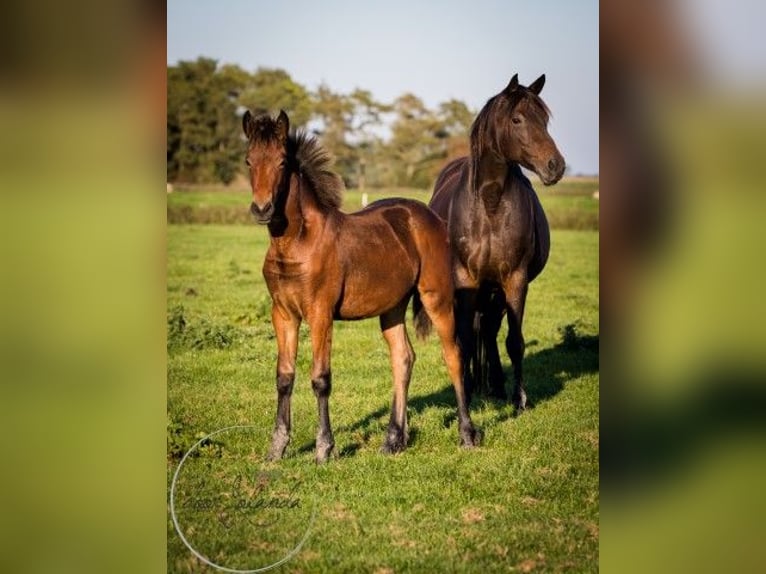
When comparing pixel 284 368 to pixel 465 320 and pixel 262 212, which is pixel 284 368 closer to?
pixel 262 212

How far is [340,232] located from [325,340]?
2.28ft

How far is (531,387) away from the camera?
788 cm

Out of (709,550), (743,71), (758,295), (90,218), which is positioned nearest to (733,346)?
(758,295)

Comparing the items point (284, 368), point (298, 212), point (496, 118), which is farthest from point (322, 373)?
point (496, 118)

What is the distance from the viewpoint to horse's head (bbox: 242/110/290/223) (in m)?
4.68

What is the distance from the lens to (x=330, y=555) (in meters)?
4.25

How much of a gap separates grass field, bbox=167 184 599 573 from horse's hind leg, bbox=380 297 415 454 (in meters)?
0.15

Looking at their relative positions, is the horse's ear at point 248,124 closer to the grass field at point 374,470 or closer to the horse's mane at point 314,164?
the horse's mane at point 314,164

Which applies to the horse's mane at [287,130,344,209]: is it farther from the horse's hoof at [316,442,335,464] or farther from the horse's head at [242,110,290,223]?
the horse's hoof at [316,442,335,464]

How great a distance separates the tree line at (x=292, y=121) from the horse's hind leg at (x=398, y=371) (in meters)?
5.91

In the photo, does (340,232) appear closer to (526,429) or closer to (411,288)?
(411,288)

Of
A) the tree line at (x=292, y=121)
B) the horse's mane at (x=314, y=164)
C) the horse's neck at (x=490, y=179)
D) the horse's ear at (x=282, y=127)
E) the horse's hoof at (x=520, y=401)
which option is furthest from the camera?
the tree line at (x=292, y=121)

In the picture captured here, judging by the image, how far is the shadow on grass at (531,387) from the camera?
6332 mm

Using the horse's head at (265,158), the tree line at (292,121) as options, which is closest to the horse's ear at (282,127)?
the horse's head at (265,158)
